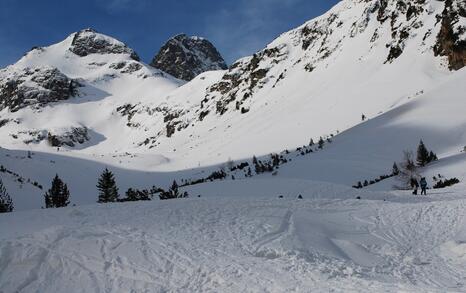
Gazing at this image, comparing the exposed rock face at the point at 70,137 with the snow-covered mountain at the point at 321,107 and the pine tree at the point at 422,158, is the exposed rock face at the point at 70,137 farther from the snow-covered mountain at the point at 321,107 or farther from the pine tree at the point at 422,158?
the pine tree at the point at 422,158

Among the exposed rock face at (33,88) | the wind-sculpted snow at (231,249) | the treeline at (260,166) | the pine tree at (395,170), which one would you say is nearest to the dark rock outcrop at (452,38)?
the treeline at (260,166)

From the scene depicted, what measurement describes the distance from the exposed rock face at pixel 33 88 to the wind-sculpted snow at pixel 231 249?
18088 cm

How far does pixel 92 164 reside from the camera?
218ft

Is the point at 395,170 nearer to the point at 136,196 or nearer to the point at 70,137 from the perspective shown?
the point at 136,196

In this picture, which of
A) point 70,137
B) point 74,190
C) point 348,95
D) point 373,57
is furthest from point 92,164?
point 70,137

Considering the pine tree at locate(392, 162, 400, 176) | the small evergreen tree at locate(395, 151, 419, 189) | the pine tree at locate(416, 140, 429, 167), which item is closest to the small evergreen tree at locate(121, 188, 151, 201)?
the small evergreen tree at locate(395, 151, 419, 189)

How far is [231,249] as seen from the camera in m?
13.0

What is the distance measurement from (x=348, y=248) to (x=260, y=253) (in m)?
2.72

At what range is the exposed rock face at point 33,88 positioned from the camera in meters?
184

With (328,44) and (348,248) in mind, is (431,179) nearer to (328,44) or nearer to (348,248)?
(348,248)

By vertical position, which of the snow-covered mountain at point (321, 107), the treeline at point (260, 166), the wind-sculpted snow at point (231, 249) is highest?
the snow-covered mountain at point (321, 107)

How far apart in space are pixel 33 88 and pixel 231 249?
193198mm

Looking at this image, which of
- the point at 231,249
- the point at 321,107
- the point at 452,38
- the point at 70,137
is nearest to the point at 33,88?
the point at 70,137

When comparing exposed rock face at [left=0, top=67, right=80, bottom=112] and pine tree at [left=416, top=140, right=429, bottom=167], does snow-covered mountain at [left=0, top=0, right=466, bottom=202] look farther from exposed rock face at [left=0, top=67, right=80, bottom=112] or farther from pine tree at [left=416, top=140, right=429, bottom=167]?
exposed rock face at [left=0, top=67, right=80, bottom=112]
